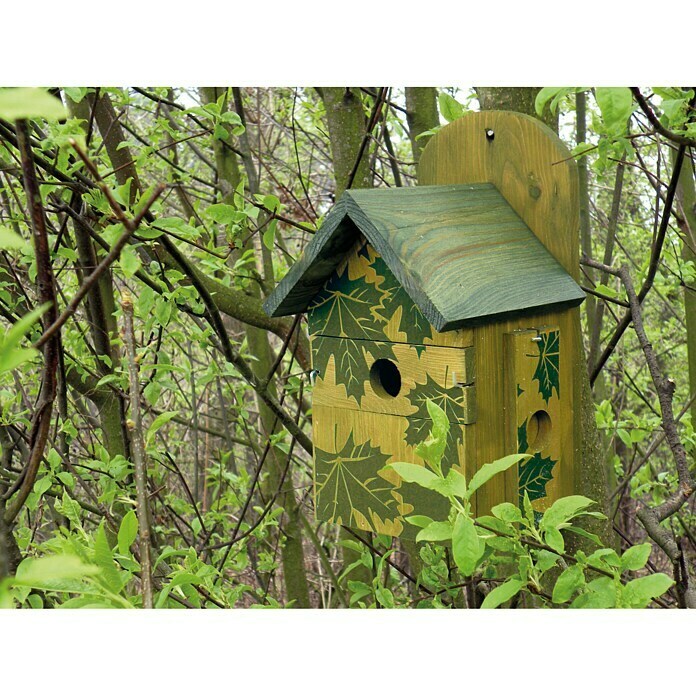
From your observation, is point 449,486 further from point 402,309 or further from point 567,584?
point 402,309

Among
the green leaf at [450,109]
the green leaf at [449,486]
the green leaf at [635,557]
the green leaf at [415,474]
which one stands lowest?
the green leaf at [635,557]

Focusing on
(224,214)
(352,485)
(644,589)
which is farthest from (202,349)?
(644,589)

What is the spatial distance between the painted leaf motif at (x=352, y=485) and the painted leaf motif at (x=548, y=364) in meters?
0.40

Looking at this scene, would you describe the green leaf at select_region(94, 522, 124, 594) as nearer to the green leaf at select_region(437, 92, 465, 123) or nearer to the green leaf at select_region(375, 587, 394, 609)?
the green leaf at select_region(375, 587, 394, 609)

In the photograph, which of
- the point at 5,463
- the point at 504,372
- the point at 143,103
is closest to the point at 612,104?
the point at 504,372

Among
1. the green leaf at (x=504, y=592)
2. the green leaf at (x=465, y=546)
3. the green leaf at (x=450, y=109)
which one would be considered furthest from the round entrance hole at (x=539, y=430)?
the green leaf at (x=465, y=546)

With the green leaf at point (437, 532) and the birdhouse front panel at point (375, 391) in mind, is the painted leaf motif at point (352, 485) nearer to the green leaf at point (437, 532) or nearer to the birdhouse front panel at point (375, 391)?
the birdhouse front panel at point (375, 391)

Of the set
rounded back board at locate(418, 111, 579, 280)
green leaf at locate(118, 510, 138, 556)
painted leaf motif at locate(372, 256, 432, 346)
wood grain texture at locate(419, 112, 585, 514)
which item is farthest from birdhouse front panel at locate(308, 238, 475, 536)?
Answer: green leaf at locate(118, 510, 138, 556)

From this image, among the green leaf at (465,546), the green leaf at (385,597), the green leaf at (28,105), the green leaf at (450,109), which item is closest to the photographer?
the green leaf at (28,105)

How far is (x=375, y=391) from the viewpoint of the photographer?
1.99 m

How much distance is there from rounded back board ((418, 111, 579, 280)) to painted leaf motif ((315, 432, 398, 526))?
67 centimetres

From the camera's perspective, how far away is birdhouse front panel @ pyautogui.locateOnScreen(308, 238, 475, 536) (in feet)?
6.02

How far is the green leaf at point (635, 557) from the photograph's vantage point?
47.7 inches
